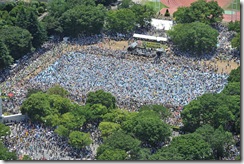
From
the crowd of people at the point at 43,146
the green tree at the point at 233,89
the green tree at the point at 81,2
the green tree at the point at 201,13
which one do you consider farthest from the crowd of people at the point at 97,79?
the green tree at the point at 81,2

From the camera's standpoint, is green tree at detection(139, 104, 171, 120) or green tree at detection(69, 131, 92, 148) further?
green tree at detection(139, 104, 171, 120)

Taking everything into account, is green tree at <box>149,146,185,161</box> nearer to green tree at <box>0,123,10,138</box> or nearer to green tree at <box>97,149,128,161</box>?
green tree at <box>97,149,128,161</box>

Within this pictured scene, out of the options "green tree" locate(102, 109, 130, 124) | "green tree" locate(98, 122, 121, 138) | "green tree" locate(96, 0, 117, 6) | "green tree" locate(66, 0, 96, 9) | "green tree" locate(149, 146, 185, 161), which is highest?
"green tree" locate(66, 0, 96, 9)

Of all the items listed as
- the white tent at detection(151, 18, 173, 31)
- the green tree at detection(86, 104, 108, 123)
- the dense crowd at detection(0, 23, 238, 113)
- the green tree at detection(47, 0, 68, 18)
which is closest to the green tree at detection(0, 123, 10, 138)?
A: the dense crowd at detection(0, 23, 238, 113)

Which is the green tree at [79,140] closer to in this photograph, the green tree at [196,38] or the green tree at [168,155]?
the green tree at [168,155]

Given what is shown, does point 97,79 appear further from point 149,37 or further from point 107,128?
point 149,37

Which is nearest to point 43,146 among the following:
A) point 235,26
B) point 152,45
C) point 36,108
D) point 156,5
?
point 36,108

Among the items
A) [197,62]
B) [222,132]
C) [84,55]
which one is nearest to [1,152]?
[222,132]
